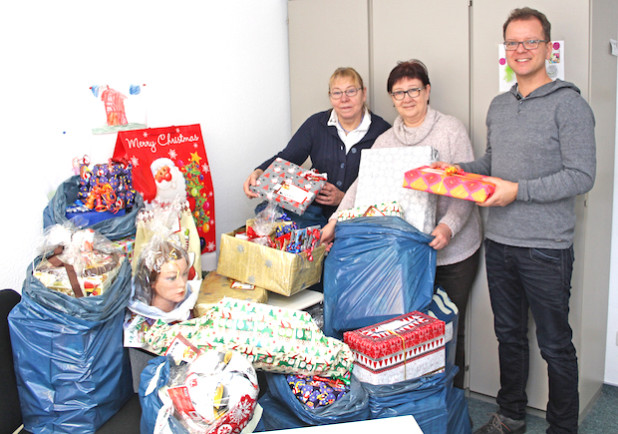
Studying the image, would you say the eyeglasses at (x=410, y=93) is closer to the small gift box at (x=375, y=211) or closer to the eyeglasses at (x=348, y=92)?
the eyeglasses at (x=348, y=92)

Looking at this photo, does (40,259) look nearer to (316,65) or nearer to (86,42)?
(86,42)

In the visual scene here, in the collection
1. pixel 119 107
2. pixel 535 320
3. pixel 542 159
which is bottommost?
pixel 535 320

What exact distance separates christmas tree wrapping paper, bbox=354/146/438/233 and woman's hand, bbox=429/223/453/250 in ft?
0.20

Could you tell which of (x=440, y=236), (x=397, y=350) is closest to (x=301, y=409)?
(x=397, y=350)

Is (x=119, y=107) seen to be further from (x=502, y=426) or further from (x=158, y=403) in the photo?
(x=502, y=426)

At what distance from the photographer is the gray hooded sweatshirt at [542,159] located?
1913mm

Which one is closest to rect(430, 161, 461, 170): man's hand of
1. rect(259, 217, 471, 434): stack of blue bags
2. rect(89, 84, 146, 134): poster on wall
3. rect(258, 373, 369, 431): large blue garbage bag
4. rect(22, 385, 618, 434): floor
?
rect(259, 217, 471, 434): stack of blue bags

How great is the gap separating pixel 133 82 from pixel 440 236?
5.02 feet

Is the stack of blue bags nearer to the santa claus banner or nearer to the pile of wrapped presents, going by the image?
the pile of wrapped presents

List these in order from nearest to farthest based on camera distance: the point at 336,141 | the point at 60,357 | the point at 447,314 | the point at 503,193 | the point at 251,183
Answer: the point at 60,357 < the point at 503,193 < the point at 447,314 < the point at 251,183 < the point at 336,141

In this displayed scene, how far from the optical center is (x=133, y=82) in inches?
96.8

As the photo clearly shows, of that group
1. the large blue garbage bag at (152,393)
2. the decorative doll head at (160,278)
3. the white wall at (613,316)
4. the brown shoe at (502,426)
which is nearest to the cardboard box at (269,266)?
the decorative doll head at (160,278)

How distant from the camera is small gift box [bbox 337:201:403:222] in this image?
7.35ft

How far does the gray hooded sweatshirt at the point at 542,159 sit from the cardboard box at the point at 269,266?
76cm
